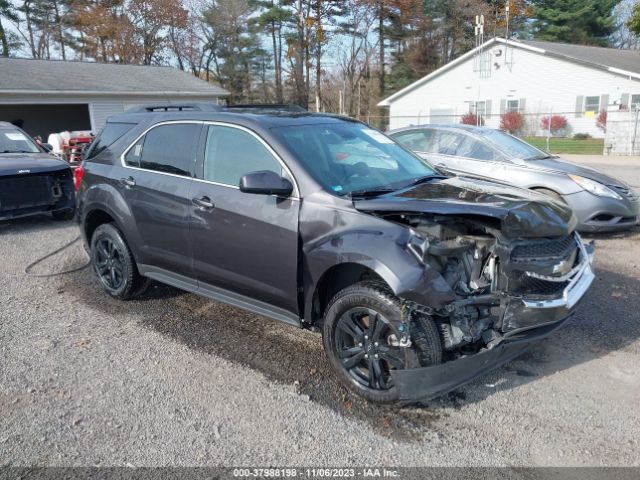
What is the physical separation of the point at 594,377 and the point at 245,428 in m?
2.45

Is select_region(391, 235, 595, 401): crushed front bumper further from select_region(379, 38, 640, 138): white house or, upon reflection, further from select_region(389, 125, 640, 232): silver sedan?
select_region(379, 38, 640, 138): white house

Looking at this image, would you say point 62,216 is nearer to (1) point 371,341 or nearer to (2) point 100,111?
(1) point 371,341

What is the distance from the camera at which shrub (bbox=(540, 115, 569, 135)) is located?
30.9m

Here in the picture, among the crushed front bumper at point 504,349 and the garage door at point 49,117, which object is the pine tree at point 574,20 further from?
the crushed front bumper at point 504,349

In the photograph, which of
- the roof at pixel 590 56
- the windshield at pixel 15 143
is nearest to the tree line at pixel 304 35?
the roof at pixel 590 56

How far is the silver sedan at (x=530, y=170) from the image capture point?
713 cm

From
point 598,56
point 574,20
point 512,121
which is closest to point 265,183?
point 512,121

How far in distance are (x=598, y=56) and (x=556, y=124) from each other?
18.0 feet

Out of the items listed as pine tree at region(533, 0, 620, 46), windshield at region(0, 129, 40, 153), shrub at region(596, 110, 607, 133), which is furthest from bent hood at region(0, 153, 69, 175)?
pine tree at region(533, 0, 620, 46)

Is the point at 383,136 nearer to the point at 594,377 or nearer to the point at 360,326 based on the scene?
the point at 360,326

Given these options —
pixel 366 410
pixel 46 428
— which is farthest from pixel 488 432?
pixel 46 428

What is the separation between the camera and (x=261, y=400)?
11.7 feet

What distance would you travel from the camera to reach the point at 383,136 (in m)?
→ 4.88

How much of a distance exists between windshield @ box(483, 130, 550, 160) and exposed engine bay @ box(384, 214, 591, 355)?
15.9 feet
